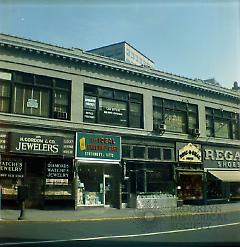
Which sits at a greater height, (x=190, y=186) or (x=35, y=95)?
(x=35, y=95)

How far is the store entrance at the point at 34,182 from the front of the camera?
2402cm

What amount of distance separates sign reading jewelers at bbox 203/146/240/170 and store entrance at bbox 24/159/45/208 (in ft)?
49.0

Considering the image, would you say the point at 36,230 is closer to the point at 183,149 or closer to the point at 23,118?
the point at 23,118

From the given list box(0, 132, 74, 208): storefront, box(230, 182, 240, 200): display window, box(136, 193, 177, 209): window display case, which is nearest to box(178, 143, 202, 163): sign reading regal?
box(136, 193, 177, 209): window display case

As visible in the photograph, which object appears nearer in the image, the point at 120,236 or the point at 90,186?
the point at 120,236

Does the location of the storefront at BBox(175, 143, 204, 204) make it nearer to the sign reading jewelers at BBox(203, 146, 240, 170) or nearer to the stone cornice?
the sign reading jewelers at BBox(203, 146, 240, 170)

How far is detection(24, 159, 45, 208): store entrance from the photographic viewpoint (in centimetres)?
2402

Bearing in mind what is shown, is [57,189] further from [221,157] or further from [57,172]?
[221,157]

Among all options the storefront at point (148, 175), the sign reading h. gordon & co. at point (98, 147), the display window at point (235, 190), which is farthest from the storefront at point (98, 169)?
the display window at point (235, 190)

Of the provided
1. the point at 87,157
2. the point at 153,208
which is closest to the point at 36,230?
the point at 87,157

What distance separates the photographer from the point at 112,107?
28641 mm

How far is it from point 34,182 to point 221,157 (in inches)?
701

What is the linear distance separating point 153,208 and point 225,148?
1151cm

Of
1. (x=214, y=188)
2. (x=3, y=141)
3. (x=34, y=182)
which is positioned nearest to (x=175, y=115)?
(x=214, y=188)
